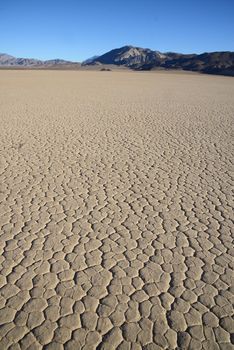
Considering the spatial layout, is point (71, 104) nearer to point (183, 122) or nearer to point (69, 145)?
point (183, 122)

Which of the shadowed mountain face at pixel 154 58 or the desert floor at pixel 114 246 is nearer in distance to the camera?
the desert floor at pixel 114 246

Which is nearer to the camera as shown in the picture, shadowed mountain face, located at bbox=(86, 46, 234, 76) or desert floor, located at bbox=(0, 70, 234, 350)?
desert floor, located at bbox=(0, 70, 234, 350)

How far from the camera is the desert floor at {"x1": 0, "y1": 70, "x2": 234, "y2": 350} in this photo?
280cm

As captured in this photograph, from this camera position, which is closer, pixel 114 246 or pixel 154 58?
pixel 114 246

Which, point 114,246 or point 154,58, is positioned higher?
point 114,246

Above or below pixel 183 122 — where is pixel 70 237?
above

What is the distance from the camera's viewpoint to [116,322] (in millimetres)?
2855

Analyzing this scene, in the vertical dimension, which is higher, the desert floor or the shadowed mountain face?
the desert floor

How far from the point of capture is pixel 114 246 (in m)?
3.96

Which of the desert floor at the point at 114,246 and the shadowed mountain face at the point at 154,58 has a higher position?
the desert floor at the point at 114,246

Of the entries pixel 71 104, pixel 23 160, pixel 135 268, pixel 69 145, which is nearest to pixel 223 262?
pixel 135 268

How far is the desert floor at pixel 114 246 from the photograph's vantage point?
9.20ft

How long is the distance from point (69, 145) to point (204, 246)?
16.8 feet

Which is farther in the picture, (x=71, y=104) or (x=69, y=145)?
(x=71, y=104)
